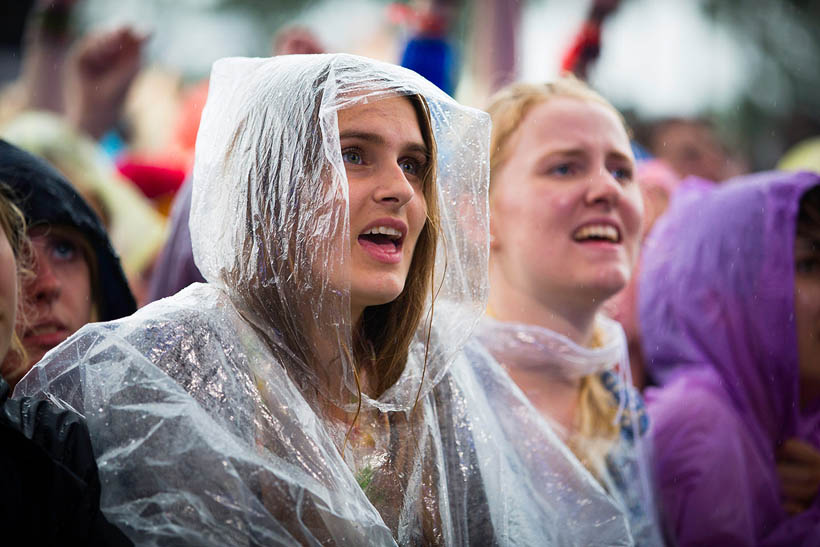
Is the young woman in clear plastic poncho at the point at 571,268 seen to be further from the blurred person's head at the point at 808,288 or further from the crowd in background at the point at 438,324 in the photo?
the blurred person's head at the point at 808,288

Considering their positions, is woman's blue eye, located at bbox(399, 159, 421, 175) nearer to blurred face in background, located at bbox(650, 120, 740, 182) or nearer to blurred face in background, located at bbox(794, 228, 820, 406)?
blurred face in background, located at bbox(794, 228, 820, 406)

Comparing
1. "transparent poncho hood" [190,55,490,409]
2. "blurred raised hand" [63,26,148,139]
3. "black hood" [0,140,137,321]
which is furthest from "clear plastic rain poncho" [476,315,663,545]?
"blurred raised hand" [63,26,148,139]

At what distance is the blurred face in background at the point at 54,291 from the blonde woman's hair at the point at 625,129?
100cm

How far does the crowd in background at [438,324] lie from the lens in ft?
4.62

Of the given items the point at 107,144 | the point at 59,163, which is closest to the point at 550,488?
the point at 59,163

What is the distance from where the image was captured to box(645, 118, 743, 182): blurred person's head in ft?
13.8

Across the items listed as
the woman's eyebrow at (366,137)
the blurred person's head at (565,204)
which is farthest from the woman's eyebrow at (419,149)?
the blurred person's head at (565,204)

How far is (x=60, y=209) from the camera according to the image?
1.85 metres

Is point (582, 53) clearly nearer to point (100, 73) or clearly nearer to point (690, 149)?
point (690, 149)

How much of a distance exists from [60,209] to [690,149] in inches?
125

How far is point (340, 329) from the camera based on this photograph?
5.05ft

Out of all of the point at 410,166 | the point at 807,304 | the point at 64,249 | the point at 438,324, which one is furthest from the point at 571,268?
the point at 64,249

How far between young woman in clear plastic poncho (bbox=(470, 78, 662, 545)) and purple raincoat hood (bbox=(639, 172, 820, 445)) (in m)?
0.39

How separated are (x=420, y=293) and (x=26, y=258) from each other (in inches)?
31.0
